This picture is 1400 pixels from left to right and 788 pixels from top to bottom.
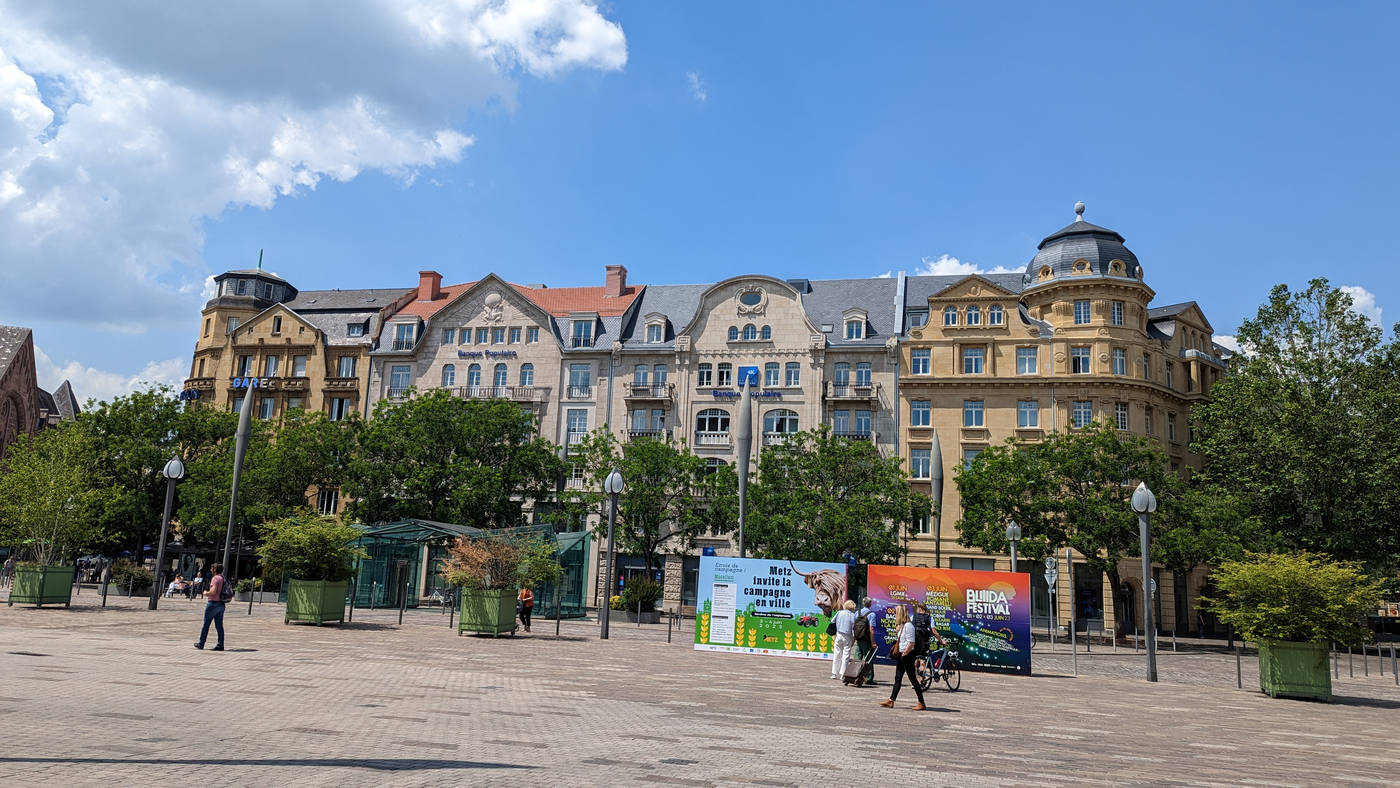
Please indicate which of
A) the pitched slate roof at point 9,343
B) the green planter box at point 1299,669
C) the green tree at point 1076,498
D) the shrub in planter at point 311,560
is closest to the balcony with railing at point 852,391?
the green tree at point 1076,498

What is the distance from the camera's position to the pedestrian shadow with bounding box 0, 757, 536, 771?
7402 mm

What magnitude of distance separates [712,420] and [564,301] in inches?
594

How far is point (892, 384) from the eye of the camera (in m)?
53.7

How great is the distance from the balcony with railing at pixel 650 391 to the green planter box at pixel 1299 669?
38964 mm

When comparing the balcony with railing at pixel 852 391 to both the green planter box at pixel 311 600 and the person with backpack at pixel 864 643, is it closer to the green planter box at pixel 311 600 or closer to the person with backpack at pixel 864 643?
the green planter box at pixel 311 600

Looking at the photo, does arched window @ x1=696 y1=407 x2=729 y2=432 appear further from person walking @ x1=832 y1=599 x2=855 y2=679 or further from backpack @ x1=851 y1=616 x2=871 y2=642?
backpack @ x1=851 y1=616 x2=871 y2=642

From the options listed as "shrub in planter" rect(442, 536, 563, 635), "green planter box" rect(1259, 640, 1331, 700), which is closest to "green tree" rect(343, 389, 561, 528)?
"shrub in planter" rect(442, 536, 563, 635)

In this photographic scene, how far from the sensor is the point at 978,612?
889 inches

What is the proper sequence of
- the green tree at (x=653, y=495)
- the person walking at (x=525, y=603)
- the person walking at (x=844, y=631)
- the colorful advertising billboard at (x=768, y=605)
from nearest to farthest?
1. the person walking at (x=844, y=631)
2. the colorful advertising billboard at (x=768, y=605)
3. the person walking at (x=525, y=603)
4. the green tree at (x=653, y=495)

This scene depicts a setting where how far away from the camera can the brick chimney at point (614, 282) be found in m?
64.0

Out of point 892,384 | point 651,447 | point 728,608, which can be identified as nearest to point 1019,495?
point 892,384

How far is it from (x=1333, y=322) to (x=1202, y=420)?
318 inches

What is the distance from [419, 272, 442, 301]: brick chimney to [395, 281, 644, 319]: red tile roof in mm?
439

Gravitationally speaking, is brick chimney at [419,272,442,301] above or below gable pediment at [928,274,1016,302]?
above
